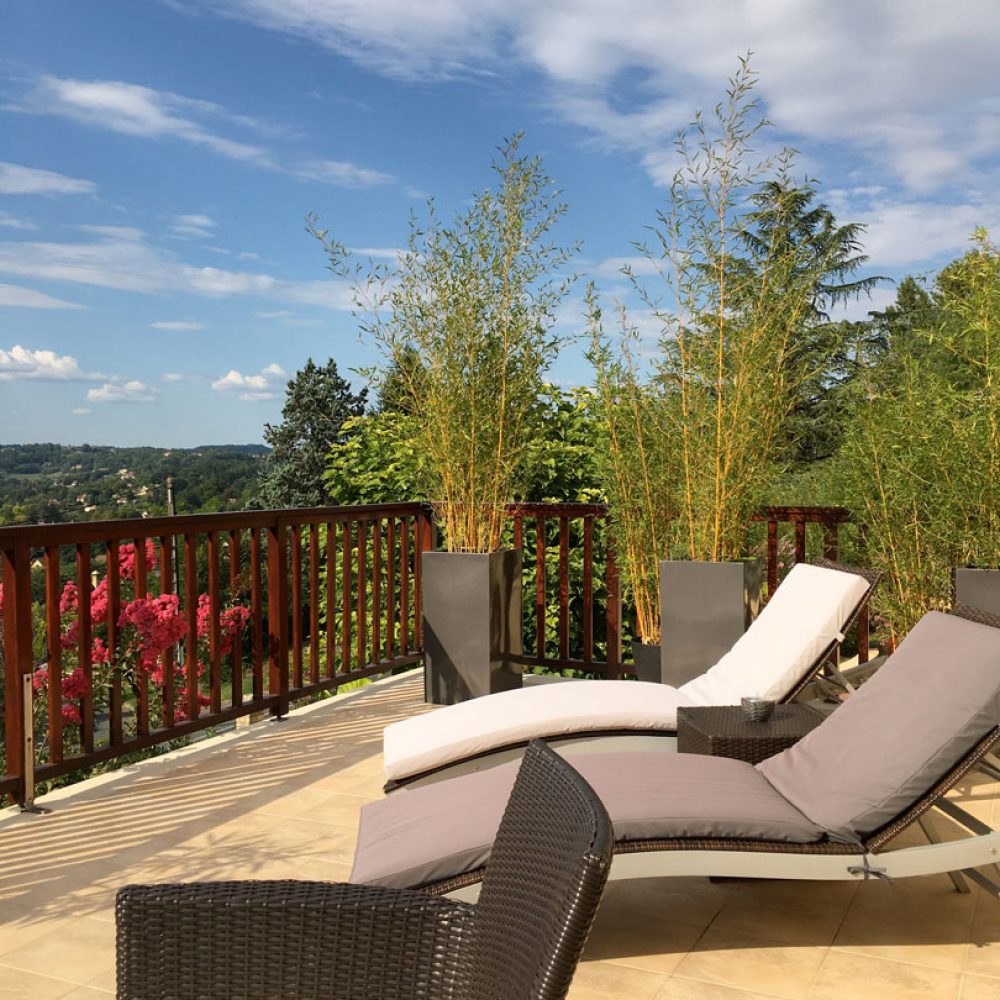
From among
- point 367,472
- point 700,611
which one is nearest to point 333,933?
point 700,611

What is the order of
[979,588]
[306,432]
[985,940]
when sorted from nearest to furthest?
1. [985,940]
2. [979,588]
3. [306,432]

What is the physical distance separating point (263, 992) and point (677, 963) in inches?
60.3

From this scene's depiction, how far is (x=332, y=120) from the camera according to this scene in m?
28.4

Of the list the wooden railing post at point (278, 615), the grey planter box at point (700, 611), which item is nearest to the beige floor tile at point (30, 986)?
the wooden railing post at point (278, 615)

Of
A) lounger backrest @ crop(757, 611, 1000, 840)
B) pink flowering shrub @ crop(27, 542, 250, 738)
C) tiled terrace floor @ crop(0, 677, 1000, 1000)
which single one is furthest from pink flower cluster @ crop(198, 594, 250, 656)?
lounger backrest @ crop(757, 611, 1000, 840)

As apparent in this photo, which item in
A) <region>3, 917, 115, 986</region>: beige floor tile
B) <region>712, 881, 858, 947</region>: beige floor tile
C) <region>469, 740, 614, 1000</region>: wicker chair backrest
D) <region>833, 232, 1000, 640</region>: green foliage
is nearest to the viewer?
<region>469, 740, 614, 1000</region>: wicker chair backrest

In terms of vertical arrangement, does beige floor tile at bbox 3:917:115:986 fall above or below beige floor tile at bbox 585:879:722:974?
above

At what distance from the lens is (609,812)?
2.56 meters

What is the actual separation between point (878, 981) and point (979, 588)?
2254 millimetres

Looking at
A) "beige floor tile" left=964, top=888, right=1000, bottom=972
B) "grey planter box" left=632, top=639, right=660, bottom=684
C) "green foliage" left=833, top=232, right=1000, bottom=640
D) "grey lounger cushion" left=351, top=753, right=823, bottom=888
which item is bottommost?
"beige floor tile" left=964, top=888, right=1000, bottom=972

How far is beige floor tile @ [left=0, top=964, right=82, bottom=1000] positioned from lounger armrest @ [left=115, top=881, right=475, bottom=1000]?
1295mm

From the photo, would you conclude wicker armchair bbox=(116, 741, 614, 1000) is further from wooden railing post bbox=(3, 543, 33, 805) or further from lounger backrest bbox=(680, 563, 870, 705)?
wooden railing post bbox=(3, 543, 33, 805)

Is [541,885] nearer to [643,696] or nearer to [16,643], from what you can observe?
[643,696]

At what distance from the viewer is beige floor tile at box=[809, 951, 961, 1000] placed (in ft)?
8.36
